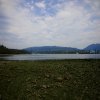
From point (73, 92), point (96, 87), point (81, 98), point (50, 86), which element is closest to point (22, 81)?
point (50, 86)

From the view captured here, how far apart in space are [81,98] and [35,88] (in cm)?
323

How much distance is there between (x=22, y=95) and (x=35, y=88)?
1.32 m

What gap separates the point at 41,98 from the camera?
889cm

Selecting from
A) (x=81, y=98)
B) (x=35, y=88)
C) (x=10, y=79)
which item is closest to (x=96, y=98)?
(x=81, y=98)

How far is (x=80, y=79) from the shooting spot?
1267 centimetres

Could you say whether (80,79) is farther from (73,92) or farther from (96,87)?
(73,92)

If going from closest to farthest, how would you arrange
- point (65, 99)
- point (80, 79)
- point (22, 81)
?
point (65, 99) → point (22, 81) → point (80, 79)

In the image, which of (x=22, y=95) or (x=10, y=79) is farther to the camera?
(x=10, y=79)

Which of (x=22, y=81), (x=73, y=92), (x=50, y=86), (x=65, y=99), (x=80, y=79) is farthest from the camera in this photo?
(x=80, y=79)

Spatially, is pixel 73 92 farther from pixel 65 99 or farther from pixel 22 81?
pixel 22 81

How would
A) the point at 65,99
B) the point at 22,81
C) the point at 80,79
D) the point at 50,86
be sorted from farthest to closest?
the point at 80,79 < the point at 22,81 < the point at 50,86 < the point at 65,99

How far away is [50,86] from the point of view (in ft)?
35.0

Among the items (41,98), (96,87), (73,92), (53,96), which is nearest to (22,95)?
(41,98)

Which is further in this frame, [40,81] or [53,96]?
[40,81]
